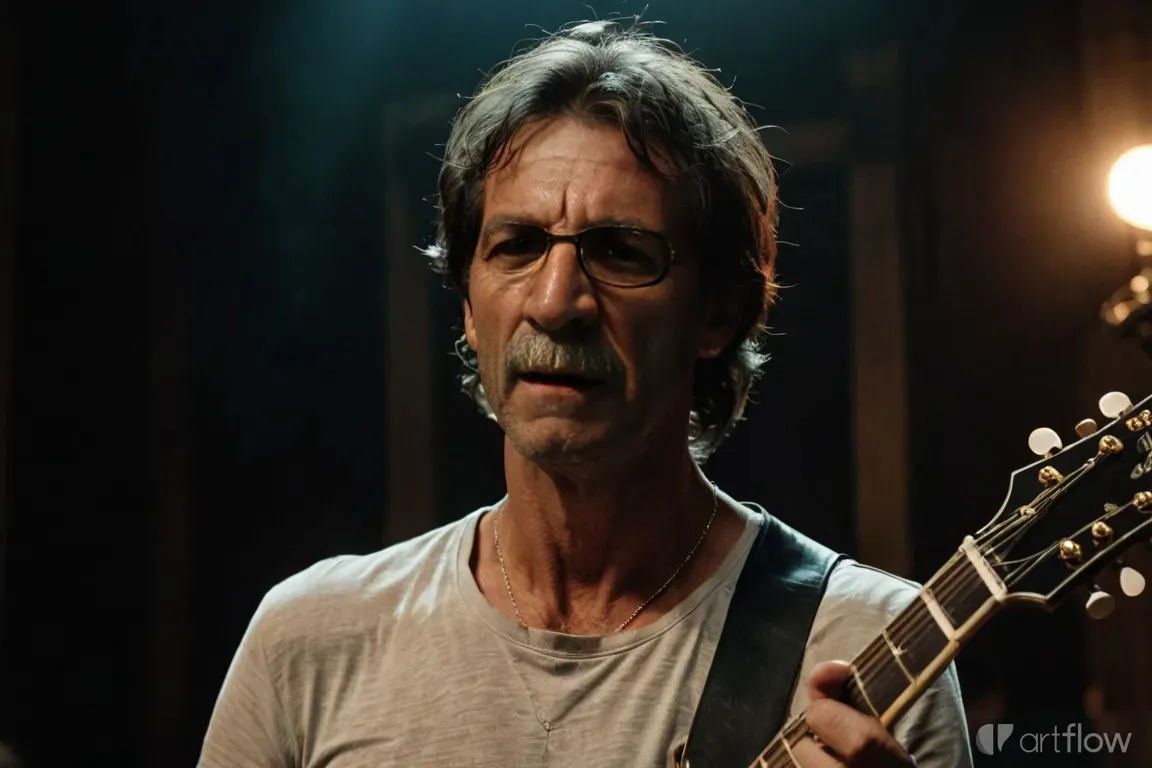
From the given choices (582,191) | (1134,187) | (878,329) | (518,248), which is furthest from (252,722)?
(1134,187)

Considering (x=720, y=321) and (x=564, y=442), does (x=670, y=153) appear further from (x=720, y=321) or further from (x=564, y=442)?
(x=564, y=442)

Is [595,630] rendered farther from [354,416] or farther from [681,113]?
[354,416]

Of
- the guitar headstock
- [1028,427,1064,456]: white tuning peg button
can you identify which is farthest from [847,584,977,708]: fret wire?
[1028,427,1064,456]: white tuning peg button

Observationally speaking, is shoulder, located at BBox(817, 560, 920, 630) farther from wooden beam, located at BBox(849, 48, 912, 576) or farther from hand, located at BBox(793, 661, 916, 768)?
wooden beam, located at BBox(849, 48, 912, 576)

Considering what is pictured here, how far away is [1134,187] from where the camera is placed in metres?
2.01

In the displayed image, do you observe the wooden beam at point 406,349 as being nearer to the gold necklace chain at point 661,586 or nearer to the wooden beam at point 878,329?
the gold necklace chain at point 661,586

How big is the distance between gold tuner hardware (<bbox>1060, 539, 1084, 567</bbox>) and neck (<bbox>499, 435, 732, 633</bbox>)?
59 cm

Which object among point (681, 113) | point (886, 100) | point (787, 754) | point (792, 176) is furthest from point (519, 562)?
point (886, 100)

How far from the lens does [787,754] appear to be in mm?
1398

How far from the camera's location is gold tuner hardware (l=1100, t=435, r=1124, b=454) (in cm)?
123

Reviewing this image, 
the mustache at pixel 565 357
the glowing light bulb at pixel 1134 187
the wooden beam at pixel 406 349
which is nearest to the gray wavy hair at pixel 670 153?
the mustache at pixel 565 357

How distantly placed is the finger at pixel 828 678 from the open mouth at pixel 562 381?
0.47 m

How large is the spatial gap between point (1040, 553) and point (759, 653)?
447mm

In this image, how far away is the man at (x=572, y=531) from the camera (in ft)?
5.25
